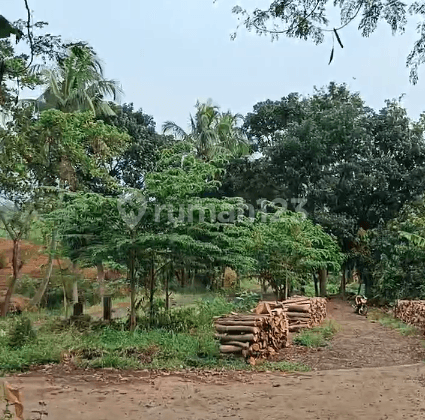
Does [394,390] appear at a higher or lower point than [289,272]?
lower

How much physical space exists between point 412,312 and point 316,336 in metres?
4.84

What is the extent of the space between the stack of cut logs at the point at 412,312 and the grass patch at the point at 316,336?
253 cm

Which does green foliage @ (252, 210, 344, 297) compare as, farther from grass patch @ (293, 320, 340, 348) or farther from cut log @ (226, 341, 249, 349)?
cut log @ (226, 341, 249, 349)

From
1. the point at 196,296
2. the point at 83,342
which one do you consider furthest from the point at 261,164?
the point at 83,342

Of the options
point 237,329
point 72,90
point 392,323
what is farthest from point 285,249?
point 72,90

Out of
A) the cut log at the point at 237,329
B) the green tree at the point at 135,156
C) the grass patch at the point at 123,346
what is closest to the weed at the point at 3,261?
the green tree at the point at 135,156

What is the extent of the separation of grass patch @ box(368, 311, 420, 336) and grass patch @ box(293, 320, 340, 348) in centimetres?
172

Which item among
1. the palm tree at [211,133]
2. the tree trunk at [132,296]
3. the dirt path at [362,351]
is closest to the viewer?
the dirt path at [362,351]

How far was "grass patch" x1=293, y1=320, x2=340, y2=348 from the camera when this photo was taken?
1069cm

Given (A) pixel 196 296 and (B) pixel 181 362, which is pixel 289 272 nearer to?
(A) pixel 196 296

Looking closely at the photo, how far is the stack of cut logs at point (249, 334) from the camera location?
8.84 m

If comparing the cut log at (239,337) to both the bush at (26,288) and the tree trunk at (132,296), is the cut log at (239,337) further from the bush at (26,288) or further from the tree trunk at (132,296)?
the bush at (26,288)

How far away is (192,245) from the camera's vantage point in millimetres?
10672

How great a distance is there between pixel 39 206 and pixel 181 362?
8.95 m
